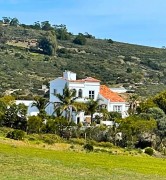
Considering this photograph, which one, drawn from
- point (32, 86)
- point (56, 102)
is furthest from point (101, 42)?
point (56, 102)

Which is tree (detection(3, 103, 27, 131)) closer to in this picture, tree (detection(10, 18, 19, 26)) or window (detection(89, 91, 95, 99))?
window (detection(89, 91, 95, 99))

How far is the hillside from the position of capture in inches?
4584

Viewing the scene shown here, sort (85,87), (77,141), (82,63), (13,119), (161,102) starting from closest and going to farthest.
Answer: (77,141) < (13,119) < (161,102) < (85,87) < (82,63)

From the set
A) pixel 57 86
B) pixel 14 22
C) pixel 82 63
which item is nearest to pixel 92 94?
pixel 57 86

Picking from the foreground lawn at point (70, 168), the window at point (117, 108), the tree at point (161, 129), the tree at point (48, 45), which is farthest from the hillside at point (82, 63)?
the foreground lawn at point (70, 168)

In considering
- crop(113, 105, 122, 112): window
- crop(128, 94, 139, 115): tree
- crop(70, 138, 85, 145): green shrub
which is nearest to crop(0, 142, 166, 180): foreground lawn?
crop(70, 138, 85, 145): green shrub

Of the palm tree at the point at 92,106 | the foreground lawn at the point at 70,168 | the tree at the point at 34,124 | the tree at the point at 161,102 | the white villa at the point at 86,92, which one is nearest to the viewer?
the foreground lawn at the point at 70,168

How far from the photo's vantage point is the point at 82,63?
136 metres

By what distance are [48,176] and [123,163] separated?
12.5 metres

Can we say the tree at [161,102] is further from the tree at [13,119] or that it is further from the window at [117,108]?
the tree at [13,119]

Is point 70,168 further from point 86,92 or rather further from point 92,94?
point 92,94

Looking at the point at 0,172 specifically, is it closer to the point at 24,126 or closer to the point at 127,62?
the point at 24,126

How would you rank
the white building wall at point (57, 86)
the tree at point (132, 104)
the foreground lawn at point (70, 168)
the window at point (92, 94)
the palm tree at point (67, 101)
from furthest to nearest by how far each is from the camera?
the tree at point (132, 104) → the window at point (92, 94) → the white building wall at point (57, 86) → the palm tree at point (67, 101) → the foreground lawn at point (70, 168)

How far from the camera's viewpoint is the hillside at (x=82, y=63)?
116438 millimetres
